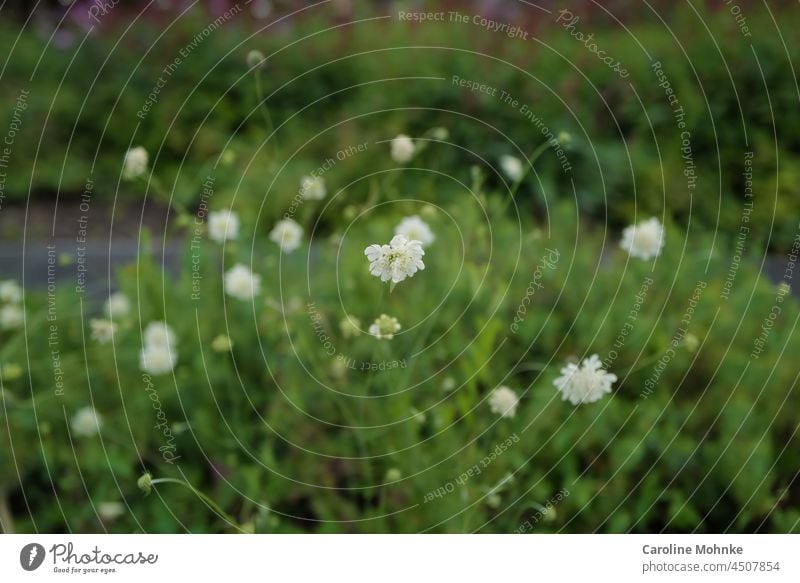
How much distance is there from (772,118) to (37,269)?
114 inches

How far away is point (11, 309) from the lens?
2.14 meters

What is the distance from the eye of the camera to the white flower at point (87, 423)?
1816 mm

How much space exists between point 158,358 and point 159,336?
0.23 feet

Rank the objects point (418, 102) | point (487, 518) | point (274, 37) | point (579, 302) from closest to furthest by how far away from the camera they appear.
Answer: point (487, 518) < point (579, 302) < point (418, 102) < point (274, 37)

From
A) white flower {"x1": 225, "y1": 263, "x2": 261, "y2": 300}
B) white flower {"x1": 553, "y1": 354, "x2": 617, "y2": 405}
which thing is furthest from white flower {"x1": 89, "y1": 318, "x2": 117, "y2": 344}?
white flower {"x1": 553, "y1": 354, "x2": 617, "y2": 405}

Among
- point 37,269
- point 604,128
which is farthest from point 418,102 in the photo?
point 37,269

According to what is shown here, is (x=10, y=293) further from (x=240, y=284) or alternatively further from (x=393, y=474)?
(x=393, y=474)

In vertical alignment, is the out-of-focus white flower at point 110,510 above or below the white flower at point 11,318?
below

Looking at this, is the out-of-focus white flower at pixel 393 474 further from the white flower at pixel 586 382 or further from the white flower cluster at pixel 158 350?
the white flower cluster at pixel 158 350

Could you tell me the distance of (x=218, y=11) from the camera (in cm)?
396

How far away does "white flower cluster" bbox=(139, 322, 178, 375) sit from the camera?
1829 millimetres

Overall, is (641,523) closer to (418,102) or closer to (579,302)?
(579,302)

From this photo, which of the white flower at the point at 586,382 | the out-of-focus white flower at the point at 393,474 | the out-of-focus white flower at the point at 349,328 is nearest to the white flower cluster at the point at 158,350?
the out-of-focus white flower at the point at 349,328
